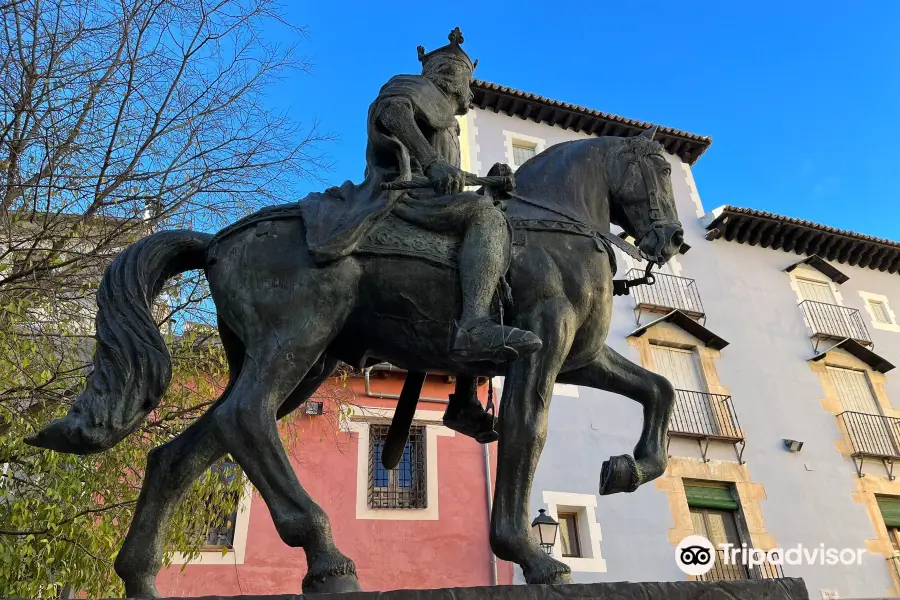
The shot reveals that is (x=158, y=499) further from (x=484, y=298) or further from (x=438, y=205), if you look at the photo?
(x=438, y=205)

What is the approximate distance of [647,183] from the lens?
3.96m

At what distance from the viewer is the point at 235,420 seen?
2.88m

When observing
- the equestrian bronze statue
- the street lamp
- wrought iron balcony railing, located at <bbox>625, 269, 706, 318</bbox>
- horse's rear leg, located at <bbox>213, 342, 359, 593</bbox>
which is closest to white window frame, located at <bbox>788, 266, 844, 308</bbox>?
wrought iron balcony railing, located at <bbox>625, 269, 706, 318</bbox>

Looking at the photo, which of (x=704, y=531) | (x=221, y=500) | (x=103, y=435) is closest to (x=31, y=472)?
(x=221, y=500)

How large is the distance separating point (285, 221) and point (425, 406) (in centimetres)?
1139

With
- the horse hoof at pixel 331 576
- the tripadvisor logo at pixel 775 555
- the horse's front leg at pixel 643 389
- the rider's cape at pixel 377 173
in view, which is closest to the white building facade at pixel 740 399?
the tripadvisor logo at pixel 775 555

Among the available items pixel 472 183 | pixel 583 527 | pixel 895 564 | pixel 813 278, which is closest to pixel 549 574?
pixel 472 183

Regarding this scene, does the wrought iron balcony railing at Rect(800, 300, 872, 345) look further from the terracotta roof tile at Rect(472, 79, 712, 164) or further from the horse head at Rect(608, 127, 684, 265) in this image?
the horse head at Rect(608, 127, 684, 265)

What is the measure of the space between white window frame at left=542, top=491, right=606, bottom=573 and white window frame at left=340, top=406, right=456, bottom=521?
7.10 feet

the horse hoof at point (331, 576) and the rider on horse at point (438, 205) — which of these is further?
the rider on horse at point (438, 205)

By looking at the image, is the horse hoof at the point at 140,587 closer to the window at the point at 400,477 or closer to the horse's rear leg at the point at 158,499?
the horse's rear leg at the point at 158,499

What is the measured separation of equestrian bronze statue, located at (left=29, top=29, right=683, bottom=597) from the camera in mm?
2879

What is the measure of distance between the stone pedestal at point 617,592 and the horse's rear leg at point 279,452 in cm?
29

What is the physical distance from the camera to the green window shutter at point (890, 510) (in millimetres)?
16562
